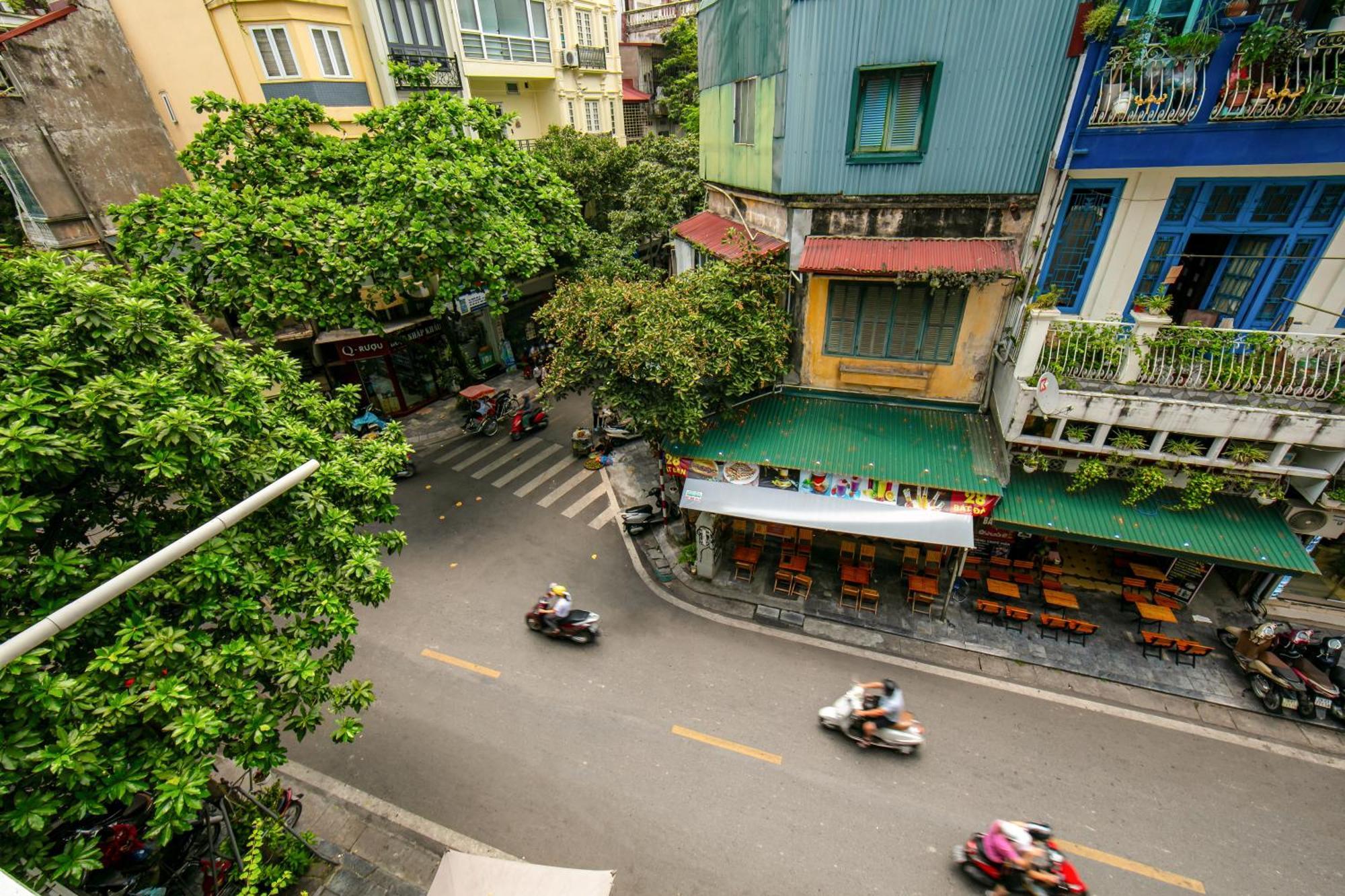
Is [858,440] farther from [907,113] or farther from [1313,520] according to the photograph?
[1313,520]

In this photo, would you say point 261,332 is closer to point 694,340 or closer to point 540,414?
point 540,414

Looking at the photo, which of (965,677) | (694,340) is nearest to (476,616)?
(694,340)

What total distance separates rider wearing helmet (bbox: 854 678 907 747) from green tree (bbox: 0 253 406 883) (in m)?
8.03

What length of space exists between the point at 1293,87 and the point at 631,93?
124 feet

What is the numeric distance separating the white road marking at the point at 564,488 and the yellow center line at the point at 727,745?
8.49 m

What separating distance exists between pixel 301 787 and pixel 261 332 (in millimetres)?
10539

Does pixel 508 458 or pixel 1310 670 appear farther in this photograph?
pixel 508 458

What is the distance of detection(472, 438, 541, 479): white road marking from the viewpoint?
60.7ft

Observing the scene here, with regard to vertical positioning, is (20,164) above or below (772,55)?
below

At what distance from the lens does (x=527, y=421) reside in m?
20.7

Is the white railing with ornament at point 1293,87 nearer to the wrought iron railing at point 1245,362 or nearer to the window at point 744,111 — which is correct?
the wrought iron railing at point 1245,362

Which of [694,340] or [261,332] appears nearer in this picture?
[694,340]

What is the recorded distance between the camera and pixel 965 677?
11.1m

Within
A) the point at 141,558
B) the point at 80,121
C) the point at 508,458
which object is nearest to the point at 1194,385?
the point at 141,558
